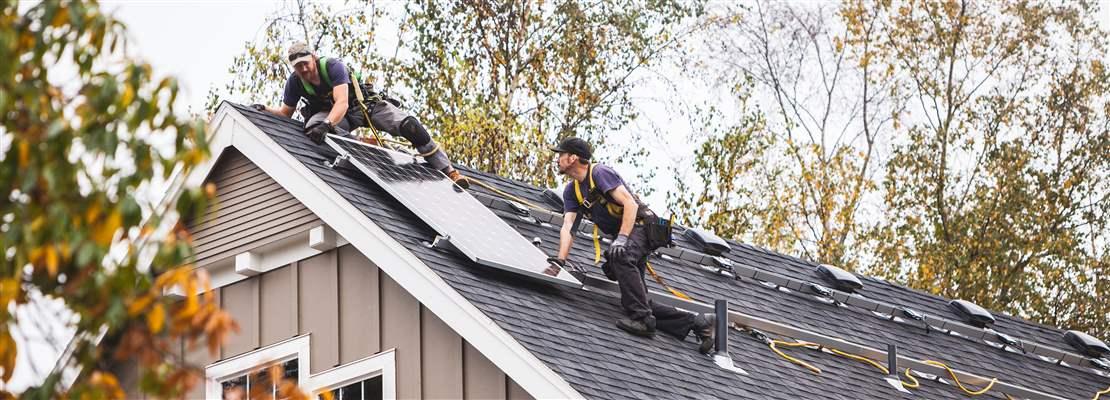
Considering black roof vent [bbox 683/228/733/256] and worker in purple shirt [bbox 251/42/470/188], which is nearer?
worker in purple shirt [bbox 251/42/470/188]

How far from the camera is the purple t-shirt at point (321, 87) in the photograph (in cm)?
1253

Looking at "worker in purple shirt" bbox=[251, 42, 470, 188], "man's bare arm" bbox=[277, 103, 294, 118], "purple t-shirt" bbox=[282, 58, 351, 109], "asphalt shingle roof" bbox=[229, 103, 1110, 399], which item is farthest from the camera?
"man's bare arm" bbox=[277, 103, 294, 118]

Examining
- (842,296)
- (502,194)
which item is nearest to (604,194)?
(502,194)

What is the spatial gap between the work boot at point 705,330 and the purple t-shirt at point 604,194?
836 millimetres

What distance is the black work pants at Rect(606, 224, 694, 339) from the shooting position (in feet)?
36.5

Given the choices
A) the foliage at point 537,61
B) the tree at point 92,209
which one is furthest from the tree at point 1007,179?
the tree at point 92,209

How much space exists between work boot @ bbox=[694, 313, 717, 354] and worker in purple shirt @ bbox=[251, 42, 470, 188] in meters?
2.35

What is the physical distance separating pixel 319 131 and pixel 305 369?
6.32 ft

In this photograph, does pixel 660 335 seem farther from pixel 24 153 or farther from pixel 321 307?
pixel 24 153

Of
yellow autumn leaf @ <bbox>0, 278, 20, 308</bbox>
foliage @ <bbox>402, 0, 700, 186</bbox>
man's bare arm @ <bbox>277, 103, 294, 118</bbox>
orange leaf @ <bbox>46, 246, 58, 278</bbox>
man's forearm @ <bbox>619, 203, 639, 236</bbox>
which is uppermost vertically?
foliage @ <bbox>402, 0, 700, 186</bbox>

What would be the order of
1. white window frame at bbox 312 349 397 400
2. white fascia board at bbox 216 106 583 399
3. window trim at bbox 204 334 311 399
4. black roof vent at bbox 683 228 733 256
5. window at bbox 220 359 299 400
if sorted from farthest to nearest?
black roof vent at bbox 683 228 733 256 → window at bbox 220 359 299 400 → window trim at bbox 204 334 311 399 → white window frame at bbox 312 349 397 400 → white fascia board at bbox 216 106 583 399

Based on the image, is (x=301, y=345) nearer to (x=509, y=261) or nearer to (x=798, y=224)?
(x=509, y=261)

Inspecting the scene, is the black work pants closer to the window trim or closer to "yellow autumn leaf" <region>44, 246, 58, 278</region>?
the window trim

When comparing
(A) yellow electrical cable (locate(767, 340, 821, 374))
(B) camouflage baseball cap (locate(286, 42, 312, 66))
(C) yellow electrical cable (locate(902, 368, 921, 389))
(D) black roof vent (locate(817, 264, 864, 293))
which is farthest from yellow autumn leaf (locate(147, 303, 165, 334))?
(D) black roof vent (locate(817, 264, 864, 293))
